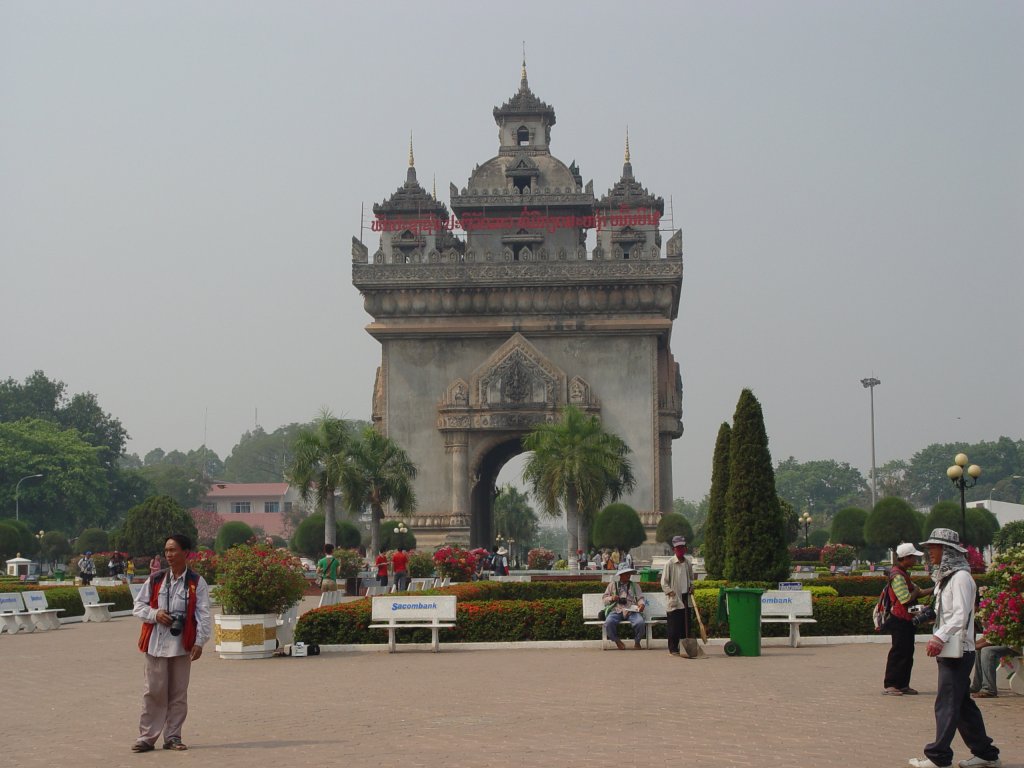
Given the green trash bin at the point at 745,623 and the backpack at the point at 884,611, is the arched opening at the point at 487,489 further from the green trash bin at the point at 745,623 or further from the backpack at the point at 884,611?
the backpack at the point at 884,611

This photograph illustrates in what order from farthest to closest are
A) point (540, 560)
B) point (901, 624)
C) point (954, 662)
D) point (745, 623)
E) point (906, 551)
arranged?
point (540, 560), point (745, 623), point (906, 551), point (901, 624), point (954, 662)

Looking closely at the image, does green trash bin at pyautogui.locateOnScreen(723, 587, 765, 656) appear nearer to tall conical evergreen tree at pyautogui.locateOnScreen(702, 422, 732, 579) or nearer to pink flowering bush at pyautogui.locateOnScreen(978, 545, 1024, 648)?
pink flowering bush at pyautogui.locateOnScreen(978, 545, 1024, 648)

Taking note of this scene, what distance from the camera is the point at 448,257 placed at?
210 feet

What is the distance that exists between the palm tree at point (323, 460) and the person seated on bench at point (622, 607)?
110 feet

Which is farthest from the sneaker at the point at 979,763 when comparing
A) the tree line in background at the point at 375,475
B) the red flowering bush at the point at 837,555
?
the red flowering bush at the point at 837,555

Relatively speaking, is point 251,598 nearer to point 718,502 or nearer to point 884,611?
point 884,611

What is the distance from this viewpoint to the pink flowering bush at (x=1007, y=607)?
14539 mm

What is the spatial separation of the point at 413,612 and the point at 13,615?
10.2 meters

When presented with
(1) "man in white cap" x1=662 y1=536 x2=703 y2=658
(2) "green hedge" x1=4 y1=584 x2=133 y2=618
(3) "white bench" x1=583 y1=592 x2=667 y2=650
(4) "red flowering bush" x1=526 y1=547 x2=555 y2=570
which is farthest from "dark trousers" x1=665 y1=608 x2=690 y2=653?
(4) "red flowering bush" x1=526 y1=547 x2=555 y2=570

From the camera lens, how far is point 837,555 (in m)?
57.6

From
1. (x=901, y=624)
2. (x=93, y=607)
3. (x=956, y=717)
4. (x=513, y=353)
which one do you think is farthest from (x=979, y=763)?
(x=513, y=353)

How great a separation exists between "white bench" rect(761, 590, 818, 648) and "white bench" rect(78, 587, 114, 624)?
16353 mm

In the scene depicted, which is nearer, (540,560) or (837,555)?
(837,555)

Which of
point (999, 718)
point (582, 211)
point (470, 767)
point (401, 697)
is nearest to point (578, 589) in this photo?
point (401, 697)
